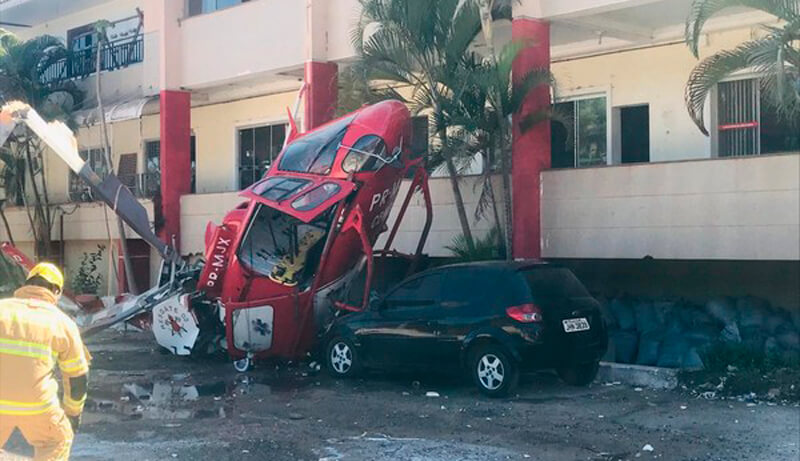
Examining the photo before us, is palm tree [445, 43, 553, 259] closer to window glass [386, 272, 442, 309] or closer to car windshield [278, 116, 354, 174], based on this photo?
car windshield [278, 116, 354, 174]

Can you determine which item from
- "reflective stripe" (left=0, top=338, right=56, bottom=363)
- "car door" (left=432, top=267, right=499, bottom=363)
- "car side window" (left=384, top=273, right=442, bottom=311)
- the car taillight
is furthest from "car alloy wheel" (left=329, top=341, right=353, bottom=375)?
"reflective stripe" (left=0, top=338, right=56, bottom=363)

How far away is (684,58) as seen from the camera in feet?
48.2

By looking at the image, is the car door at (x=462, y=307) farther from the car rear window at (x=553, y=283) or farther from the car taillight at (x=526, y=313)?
the car rear window at (x=553, y=283)

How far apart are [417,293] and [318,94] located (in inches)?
240

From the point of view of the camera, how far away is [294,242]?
13.9 meters

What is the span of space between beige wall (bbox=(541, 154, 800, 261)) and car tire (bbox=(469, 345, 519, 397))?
3416mm

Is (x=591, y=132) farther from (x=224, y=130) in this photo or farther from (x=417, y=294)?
(x=224, y=130)

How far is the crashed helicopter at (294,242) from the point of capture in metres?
12.9

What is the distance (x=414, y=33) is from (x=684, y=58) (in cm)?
421

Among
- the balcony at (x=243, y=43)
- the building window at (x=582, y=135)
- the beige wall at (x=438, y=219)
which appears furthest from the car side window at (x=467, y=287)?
the balcony at (x=243, y=43)

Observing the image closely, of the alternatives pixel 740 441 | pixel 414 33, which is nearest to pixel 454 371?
pixel 740 441

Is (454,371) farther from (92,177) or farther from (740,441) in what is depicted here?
(92,177)

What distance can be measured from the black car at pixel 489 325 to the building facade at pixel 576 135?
2384 millimetres

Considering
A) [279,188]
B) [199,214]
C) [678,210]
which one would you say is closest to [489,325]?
[678,210]
